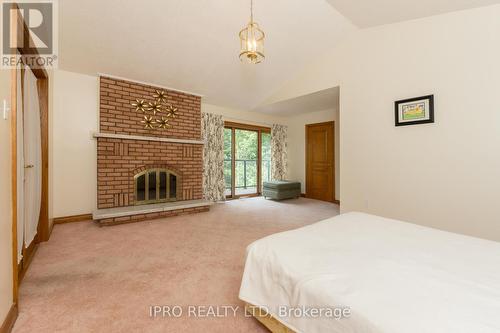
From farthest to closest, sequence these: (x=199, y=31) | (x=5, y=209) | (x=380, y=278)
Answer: (x=199, y=31) < (x=5, y=209) < (x=380, y=278)

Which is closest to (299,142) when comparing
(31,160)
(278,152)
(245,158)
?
(278,152)

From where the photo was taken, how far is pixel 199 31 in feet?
10.4

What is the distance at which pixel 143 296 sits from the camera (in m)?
1.69

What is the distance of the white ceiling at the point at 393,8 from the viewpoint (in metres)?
2.54

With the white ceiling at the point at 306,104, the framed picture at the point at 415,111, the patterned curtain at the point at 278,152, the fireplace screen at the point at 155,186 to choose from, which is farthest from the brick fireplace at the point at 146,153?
the framed picture at the point at 415,111

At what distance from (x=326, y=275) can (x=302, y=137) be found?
18.7 feet

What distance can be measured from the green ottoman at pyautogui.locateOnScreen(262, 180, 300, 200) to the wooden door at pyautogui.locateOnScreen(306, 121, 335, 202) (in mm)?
503

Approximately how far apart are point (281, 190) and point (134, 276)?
405 cm

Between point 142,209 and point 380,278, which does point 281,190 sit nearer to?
point 142,209

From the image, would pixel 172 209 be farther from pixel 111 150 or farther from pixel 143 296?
pixel 143 296

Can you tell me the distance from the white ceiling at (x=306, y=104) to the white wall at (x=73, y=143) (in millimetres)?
3608

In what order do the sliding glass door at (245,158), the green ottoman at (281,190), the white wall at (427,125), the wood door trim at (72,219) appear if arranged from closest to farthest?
1. the white wall at (427,125)
2. the wood door trim at (72,219)
3. the green ottoman at (281,190)
4. the sliding glass door at (245,158)

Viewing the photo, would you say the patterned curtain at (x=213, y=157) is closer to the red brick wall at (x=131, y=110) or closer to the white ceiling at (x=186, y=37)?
the red brick wall at (x=131, y=110)

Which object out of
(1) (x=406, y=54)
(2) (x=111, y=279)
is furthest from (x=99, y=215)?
(1) (x=406, y=54)
